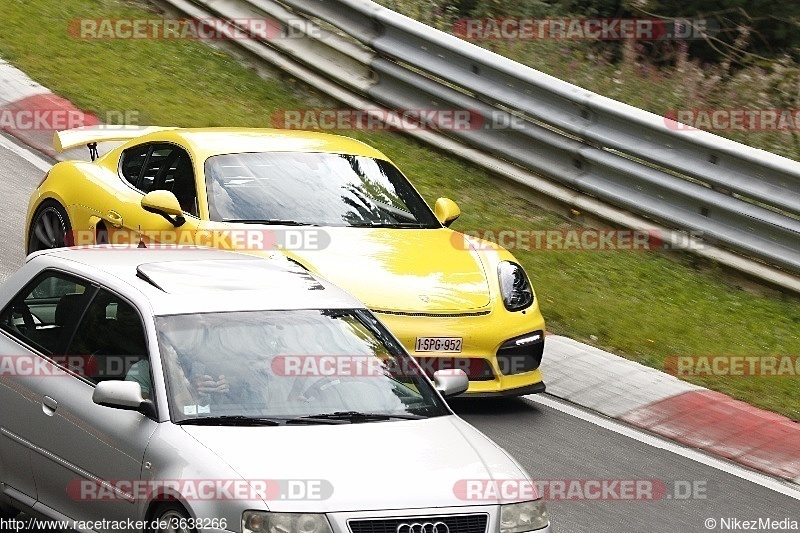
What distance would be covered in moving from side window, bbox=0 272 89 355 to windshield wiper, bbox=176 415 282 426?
97cm

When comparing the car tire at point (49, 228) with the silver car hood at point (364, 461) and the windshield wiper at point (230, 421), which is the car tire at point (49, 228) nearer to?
the windshield wiper at point (230, 421)

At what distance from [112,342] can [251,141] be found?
4.22 meters

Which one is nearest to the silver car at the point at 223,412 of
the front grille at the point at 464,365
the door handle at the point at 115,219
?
the front grille at the point at 464,365

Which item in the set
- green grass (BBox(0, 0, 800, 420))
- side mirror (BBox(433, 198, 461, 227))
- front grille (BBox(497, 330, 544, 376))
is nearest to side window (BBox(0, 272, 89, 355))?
front grille (BBox(497, 330, 544, 376))

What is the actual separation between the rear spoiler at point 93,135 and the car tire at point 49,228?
52 cm

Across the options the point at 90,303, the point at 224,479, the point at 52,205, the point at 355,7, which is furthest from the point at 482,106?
the point at 224,479

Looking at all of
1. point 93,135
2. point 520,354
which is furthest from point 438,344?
point 93,135

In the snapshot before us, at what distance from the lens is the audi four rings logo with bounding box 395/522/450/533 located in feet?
16.6

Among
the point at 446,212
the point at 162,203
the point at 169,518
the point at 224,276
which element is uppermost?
the point at 224,276

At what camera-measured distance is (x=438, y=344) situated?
8.50 meters

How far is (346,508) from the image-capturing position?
16.4 feet

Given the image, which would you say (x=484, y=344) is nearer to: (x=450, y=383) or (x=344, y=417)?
(x=450, y=383)

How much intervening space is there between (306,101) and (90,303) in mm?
8984

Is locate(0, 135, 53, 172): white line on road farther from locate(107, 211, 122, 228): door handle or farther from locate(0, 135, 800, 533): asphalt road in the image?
locate(0, 135, 800, 533): asphalt road
